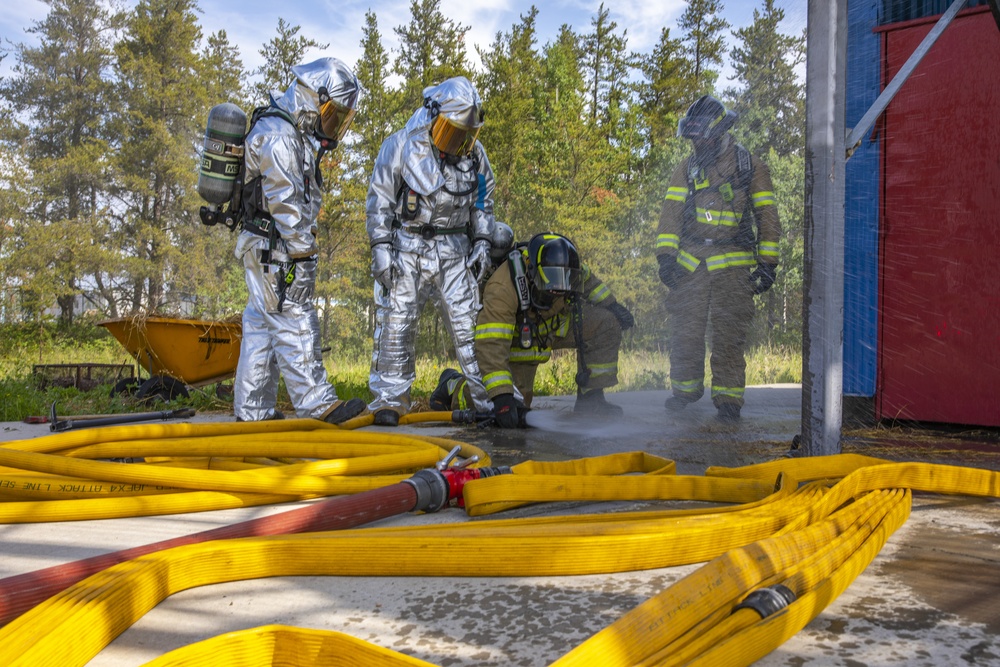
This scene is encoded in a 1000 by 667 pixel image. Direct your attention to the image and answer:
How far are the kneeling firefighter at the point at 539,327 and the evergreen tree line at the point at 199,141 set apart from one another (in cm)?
155

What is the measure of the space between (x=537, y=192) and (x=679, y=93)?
338cm

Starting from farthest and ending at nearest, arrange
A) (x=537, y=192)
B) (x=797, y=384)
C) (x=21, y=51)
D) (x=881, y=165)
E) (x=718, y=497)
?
(x=21, y=51), (x=537, y=192), (x=797, y=384), (x=881, y=165), (x=718, y=497)

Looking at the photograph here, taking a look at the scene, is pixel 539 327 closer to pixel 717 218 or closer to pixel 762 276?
pixel 717 218

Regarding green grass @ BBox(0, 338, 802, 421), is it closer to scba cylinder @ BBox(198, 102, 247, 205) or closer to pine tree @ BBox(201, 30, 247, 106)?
scba cylinder @ BBox(198, 102, 247, 205)

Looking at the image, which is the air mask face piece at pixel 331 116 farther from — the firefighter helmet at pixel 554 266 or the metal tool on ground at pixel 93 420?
the metal tool on ground at pixel 93 420

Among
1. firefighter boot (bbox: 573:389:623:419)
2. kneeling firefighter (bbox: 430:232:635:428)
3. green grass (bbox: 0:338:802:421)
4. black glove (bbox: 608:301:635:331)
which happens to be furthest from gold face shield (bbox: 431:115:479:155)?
green grass (bbox: 0:338:802:421)

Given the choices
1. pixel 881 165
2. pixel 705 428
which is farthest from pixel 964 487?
pixel 881 165

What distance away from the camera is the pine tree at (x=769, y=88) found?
3.93 meters

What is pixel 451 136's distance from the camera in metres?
5.28

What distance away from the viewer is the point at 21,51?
24.4 meters

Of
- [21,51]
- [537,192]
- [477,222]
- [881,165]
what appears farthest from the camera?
[21,51]

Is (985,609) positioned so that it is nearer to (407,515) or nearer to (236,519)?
(407,515)

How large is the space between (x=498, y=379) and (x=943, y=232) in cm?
270

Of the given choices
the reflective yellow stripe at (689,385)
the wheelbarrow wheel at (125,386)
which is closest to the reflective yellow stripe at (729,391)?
the reflective yellow stripe at (689,385)
